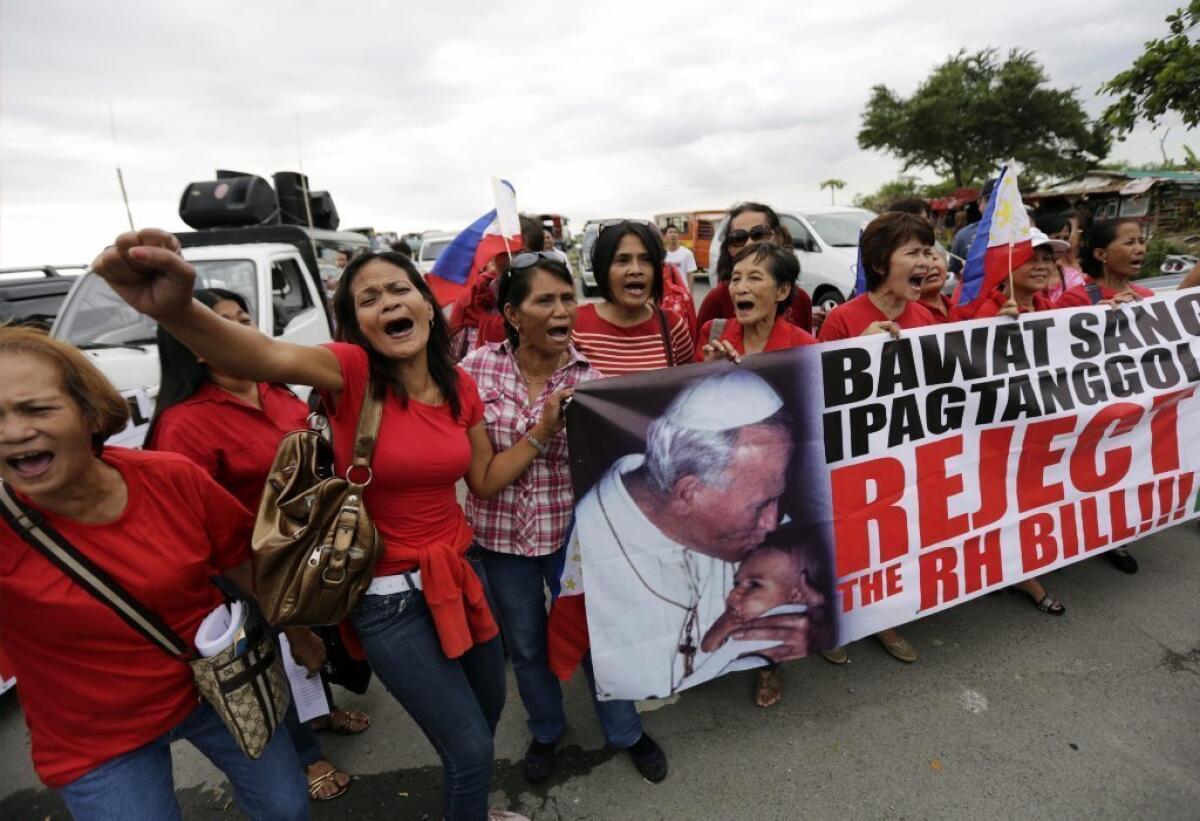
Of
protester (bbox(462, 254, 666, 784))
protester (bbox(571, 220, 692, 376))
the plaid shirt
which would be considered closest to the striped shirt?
protester (bbox(571, 220, 692, 376))

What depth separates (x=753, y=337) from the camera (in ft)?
8.96

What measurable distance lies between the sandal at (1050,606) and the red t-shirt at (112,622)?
3707 millimetres

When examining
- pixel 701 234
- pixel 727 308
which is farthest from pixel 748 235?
pixel 701 234

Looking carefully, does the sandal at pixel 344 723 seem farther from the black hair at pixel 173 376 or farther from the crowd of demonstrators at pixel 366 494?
the black hair at pixel 173 376

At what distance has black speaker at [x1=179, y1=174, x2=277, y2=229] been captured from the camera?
7.29 m

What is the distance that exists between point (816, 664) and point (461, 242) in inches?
111

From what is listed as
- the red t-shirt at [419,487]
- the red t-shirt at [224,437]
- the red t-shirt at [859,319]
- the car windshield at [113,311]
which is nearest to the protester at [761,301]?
the red t-shirt at [859,319]

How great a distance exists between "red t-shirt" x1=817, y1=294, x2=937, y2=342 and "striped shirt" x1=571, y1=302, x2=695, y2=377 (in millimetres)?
824

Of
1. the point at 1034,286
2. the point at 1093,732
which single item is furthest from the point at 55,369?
the point at 1034,286

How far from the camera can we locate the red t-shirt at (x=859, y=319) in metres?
2.97

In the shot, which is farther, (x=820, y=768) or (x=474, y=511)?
(x=820, y=768)

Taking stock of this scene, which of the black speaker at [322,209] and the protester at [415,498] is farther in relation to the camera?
the black speaker at [322,209]

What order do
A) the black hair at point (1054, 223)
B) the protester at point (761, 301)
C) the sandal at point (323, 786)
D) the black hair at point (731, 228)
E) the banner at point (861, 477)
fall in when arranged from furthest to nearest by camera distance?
the black hair at point (1054, 223), the black hair at point (731, 228), the protester at point (761, 301), the sandal at point (323, 786), the banner at point (861, 477)

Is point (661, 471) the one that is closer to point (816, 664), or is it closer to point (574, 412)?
point (574, 412)
